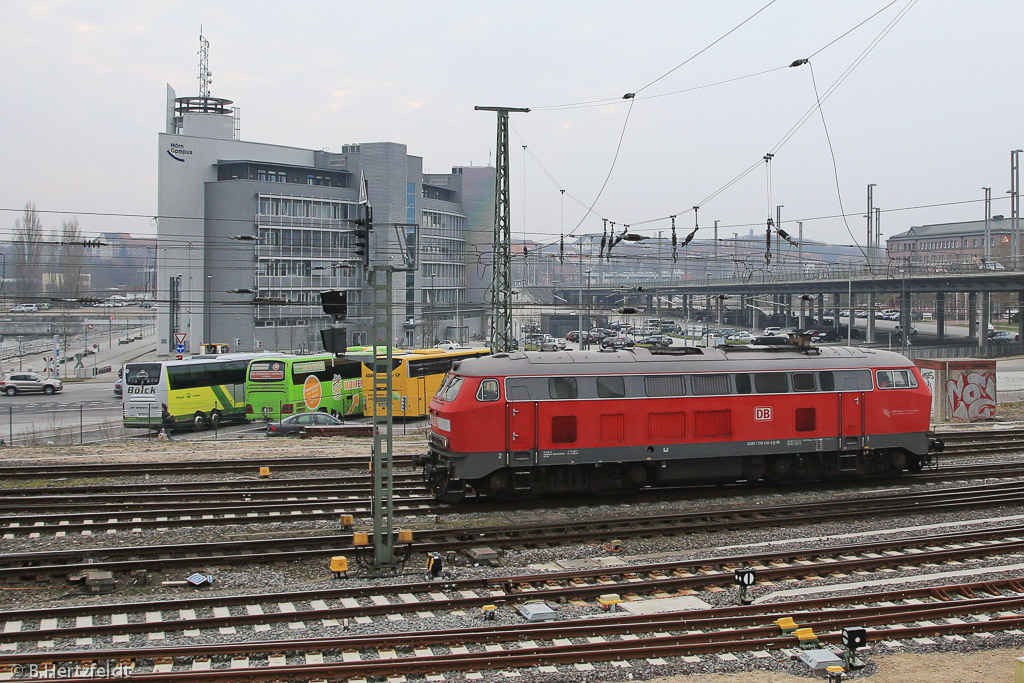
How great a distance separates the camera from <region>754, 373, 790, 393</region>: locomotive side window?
19.4 metres

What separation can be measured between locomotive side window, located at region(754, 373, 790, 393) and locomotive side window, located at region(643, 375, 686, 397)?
201 centimetres

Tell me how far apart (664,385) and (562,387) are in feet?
8.07

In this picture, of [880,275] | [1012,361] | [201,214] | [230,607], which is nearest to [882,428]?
[230,607]

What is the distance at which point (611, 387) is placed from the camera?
18.3 m

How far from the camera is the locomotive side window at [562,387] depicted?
59.0 ft

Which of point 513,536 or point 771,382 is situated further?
point 771,382

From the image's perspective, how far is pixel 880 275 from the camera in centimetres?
5544

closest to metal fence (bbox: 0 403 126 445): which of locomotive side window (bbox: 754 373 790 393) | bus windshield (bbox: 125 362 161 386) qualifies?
bus windshield (bbox: 125 362 161 386)

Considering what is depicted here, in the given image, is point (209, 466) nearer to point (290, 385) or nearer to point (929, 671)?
point (290, 385)

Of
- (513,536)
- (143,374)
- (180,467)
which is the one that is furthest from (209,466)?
(143,374)

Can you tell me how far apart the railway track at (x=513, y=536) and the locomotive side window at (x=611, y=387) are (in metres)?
2.93

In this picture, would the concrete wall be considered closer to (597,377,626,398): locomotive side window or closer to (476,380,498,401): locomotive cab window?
(597,377,626,398): locomotive side window

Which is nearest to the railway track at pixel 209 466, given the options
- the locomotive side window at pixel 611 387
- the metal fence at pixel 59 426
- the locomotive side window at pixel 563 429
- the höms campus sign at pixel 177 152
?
the locomotive side window at pixel 563 429

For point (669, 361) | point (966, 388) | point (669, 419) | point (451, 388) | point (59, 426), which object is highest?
point (669, 361)
